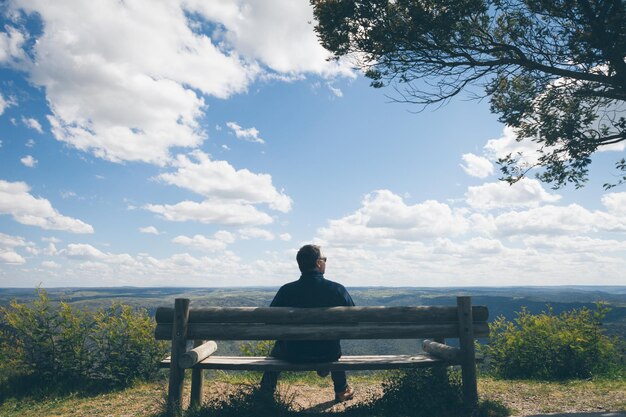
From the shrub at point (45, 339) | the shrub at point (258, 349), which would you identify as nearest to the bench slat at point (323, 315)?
the shrub at point (45, 339)

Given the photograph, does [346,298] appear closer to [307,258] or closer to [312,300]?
[312,300]

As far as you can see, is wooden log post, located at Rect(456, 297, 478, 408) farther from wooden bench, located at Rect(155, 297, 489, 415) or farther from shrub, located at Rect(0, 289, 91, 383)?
shrub, located at Rect(0, 289, 91, 383)

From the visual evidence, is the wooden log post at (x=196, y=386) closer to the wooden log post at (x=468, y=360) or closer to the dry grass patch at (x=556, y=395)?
the wooden log post at (x=468, y=360)

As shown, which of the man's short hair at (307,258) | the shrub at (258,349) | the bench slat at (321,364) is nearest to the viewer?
the bench slat at (321,364)

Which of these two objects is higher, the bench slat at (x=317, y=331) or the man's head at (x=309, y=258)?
the man's head at (x=309, y=258)

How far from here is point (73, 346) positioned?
8242 millimetres

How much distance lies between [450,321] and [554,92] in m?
6.36

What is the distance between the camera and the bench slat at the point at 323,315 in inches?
215

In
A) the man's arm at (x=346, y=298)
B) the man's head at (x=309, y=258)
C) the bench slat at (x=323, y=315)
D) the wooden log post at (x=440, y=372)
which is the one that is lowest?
the wooden log post at (x=440, y=372)

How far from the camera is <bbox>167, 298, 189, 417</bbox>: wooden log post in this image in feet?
18.1

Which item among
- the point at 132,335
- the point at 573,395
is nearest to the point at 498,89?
the point at 573,395

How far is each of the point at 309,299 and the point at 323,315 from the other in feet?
1.56

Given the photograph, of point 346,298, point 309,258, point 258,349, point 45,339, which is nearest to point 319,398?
point 346,298

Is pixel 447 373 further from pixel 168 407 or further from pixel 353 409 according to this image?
pixel 168 407
